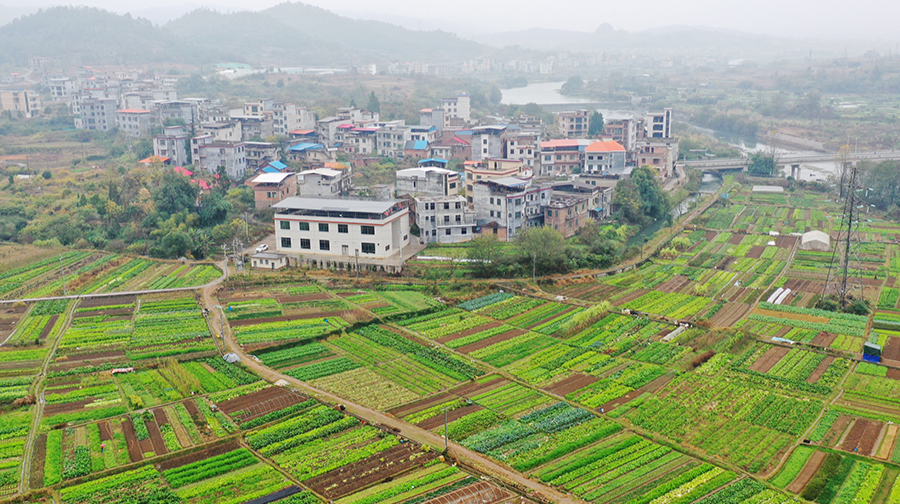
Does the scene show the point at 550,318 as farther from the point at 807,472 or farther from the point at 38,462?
the point at 38,462

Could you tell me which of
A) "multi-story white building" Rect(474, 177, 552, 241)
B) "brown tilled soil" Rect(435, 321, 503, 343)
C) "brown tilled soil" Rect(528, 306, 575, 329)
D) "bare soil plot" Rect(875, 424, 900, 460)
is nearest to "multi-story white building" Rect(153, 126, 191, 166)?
"multi-story white building" Rect(474, 177, 552, 241)

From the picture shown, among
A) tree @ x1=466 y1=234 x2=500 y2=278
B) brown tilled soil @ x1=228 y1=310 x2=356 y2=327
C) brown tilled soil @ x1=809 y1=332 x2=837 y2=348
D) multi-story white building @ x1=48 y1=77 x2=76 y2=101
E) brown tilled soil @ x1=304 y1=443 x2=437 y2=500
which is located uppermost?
multi-story white building @ x1=48 y1=77 x2=76 y2=101

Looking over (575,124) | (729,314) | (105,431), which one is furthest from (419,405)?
(575,124)

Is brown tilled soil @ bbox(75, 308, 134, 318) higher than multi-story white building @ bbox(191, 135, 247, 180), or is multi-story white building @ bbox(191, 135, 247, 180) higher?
multi-story white building @ bbox(191, 135, 247, 180)

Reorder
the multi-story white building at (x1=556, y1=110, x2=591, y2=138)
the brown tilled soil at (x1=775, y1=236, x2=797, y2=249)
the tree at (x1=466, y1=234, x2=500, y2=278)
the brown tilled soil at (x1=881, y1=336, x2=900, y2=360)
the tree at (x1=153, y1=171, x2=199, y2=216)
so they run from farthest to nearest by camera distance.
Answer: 1. the multi-story white building at (x1=556, y1=110, x2=591, y2=138)
2. the tree at (x1=153, y1=171, x2=199, y2=216)
3. the brown tilled soil at (x1=775, y1=236, x2=797, y2=249)
4. the tree at (x1=466, y1=234, x2=500, y2=278)
5. the brown tilled soil at (x1=881, y1=336, x2=900, y2=360)

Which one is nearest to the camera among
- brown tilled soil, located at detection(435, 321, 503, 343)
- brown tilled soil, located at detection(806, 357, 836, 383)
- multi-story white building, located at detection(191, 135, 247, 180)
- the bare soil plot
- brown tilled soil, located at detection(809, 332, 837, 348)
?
the bare soil plot

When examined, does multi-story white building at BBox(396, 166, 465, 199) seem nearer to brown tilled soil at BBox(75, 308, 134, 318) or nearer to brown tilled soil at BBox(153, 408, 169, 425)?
brown tilled soil at BBox(75, 308, 134, 318)

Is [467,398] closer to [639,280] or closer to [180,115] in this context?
[639,280]
